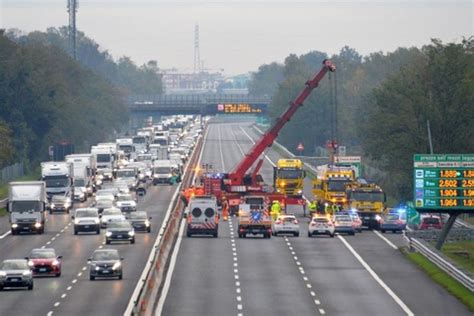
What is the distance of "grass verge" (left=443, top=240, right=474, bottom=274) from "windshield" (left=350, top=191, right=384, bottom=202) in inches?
395

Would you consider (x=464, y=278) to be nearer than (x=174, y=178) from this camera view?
Yes

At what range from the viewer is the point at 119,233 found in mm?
89375

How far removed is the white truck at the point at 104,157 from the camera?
155 meters

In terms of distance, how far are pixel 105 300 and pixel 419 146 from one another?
247 ft

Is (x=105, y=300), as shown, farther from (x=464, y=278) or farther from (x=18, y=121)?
A: (x=18, y=121)

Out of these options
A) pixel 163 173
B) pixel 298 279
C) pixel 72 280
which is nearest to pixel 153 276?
pixel 72 280

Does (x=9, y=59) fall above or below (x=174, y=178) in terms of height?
above

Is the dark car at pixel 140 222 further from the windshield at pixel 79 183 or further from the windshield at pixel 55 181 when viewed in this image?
the windshield at pixel 79 183

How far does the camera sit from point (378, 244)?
298 feet

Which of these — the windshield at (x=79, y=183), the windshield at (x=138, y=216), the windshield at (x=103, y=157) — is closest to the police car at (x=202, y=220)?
the windshield at (x=138, y=216)

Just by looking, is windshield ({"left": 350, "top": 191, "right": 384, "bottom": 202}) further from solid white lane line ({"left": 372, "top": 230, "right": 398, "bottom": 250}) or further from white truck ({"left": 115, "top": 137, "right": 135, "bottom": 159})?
white truck ({"left": 115, "top": 137, "right": 135, "bottom": 159})

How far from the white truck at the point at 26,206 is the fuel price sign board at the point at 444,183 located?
27.4 meters

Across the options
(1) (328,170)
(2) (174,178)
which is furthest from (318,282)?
(2) (174,178)

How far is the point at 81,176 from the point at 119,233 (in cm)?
3997
